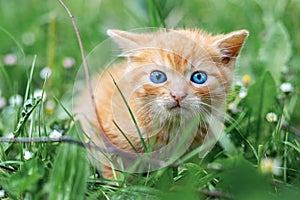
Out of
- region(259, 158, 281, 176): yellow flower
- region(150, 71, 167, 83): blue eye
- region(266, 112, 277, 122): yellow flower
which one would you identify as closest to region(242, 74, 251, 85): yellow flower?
region(266, 112, 277, 122): yellow flower

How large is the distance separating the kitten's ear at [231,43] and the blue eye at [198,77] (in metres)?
0.15

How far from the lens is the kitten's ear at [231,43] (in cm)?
200

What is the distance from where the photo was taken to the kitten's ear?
6.56 feet

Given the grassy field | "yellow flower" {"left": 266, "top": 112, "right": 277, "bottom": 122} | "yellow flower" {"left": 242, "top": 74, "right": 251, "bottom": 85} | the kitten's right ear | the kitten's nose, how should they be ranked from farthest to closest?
"yellow flower" {"left": 242, "top": 74, "right": 251, "bottom": 85}, "yellow flower" {"left": 266, "top": 112, "right": 277, "bottom": 122}, the kitten's right ear, the kitten's nose, the grassy field

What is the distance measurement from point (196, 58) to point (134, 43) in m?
0.22

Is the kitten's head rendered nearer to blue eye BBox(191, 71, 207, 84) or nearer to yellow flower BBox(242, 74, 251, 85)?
blue eye BBox(191, 71, 207, 84)

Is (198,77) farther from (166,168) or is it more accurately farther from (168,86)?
(166,168)

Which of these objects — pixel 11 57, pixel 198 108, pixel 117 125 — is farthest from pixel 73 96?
pixel 198 108

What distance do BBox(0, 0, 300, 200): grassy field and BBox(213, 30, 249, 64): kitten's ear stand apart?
0.15 meters

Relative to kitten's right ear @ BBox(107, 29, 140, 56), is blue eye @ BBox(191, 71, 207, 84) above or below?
below

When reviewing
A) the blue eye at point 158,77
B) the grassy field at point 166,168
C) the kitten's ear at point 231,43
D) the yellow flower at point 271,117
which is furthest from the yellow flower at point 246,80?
the blue eye at point 158,77

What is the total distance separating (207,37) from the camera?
2080 mm

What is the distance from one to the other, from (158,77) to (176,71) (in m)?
0.06

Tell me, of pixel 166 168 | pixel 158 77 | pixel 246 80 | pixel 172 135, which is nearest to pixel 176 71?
pixel 158 77
